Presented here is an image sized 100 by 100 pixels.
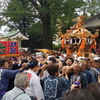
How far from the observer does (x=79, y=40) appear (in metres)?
11.6

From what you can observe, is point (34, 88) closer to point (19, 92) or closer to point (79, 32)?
point (19, 92)

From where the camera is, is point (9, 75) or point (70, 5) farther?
point (70, 5)

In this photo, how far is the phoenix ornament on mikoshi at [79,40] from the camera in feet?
37.5

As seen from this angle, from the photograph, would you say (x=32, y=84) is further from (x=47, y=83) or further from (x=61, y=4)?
(x=61, y=4)

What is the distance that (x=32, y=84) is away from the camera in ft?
10.9

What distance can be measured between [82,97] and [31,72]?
2129 millimetres

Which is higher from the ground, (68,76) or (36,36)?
(36,36)

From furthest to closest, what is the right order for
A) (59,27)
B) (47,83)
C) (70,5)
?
(59,27) → (70,5) → (47,83)

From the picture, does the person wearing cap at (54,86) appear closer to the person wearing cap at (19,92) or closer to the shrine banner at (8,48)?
the person wearing cap at (19,92)

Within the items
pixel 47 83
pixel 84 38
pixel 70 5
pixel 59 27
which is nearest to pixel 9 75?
pixel 47 83

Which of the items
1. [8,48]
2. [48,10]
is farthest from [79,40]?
[8,48]

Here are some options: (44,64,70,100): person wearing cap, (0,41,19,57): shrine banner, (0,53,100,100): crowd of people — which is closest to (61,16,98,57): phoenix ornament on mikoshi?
(0,41,19,57): shrine banner

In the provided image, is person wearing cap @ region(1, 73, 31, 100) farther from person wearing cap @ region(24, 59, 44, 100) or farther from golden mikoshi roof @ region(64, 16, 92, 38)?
golden mikoshi roof @ region(64, 16, 92, 38)

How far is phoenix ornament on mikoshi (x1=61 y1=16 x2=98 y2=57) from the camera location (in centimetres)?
1142
